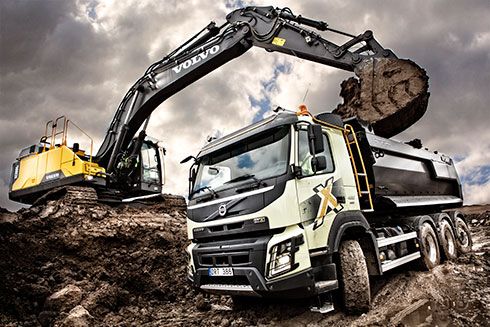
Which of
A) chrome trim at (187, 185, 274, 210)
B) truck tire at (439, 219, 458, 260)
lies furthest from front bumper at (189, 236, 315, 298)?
truck tire at (439, 219, 458, 260)

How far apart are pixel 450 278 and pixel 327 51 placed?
5.47m

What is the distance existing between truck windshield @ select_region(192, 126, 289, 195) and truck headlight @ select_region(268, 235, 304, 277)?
0.90 meters

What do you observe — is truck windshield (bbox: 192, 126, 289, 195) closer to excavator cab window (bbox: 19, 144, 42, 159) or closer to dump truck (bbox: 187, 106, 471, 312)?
dump truck (bbox: 187, 106, 471, 312)

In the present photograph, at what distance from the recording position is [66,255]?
7832mm

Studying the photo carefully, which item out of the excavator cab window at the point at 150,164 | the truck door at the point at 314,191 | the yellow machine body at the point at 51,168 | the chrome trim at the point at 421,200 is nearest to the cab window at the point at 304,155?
the truck door at the point at 314,191

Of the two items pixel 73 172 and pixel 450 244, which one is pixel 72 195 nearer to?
pixel 73 172

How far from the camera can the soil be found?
17.5ft

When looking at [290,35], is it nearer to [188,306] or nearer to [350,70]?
[350,70]

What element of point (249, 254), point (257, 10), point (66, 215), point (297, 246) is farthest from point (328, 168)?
point (66, 215)

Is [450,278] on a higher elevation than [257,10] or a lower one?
lower

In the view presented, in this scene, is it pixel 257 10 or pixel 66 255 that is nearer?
pixel 66 255

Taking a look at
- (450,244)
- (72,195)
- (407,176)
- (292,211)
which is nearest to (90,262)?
(72,195)

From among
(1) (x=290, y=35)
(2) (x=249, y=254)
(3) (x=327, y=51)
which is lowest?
(2) (x=249, y=254)

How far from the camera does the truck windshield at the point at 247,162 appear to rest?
192 inches
